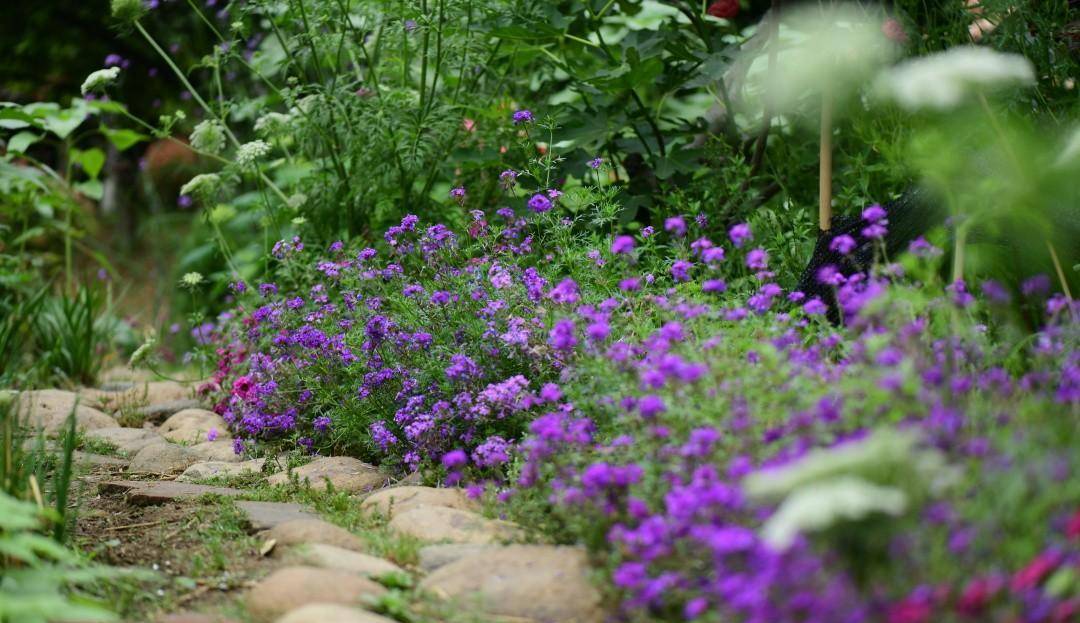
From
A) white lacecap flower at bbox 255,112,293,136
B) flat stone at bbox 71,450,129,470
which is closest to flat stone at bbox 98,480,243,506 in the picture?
flat stone at bbox 71,450,129,470

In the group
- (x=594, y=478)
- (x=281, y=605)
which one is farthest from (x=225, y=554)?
(x=594, y=478)

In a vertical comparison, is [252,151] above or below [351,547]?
above

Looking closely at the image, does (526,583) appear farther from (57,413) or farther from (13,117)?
(13,117)

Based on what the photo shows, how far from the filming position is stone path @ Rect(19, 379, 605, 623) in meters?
2.06

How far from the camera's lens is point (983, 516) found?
5.28ft

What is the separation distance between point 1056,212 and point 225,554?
257 centimetres

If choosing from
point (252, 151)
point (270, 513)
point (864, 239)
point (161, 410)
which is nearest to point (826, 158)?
point (864, 239)

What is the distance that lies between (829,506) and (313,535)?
1442 millimetres

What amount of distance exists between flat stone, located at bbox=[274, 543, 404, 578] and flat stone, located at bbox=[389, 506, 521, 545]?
0.16 m

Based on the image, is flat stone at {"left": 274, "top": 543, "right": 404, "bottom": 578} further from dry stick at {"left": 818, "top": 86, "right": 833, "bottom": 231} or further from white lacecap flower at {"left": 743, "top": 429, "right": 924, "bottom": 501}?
dry stick at {"left": 818, "top": 86, "right": 833, "bottom": 231}

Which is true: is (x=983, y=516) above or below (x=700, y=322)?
below

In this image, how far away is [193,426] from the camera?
417 cm

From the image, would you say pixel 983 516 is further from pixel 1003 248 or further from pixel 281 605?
pixel 1003 248

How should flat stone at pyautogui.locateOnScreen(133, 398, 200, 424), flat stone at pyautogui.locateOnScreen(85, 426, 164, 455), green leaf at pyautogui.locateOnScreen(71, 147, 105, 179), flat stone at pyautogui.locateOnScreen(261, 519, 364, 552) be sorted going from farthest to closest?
green leaf at pyautogui.locateOnScreen(71, 147, 105, 179) < flat stone at pyautogui.locateOnScreen(133, 398, 200, 424) < flat stone at pyautogui.locateOnScreen(85, 426, 164, 455) < flat stone at pyautogui.locateOnScreen(261, 519, 364, 552)
